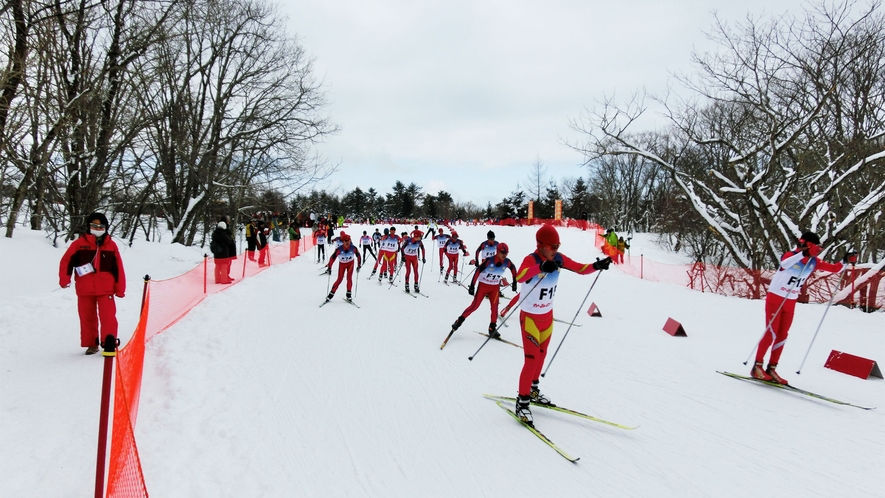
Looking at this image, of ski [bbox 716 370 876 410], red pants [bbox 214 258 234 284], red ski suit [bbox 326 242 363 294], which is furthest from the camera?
red pants [bbox 214 258 234 284]

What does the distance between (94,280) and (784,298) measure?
30.3ft

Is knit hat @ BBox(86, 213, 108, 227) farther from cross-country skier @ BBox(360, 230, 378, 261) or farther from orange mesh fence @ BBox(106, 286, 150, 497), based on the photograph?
cross-country skier @ BBox(360, 230, 378, 261)

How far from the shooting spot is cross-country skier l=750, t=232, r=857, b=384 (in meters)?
5.75

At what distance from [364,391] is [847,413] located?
225 inches

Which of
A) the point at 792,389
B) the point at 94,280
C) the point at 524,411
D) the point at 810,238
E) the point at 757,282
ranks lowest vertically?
the point at 792,389

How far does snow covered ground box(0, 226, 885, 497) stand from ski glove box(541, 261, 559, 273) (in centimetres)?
168

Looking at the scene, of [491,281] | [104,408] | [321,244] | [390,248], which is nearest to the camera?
[104,408]

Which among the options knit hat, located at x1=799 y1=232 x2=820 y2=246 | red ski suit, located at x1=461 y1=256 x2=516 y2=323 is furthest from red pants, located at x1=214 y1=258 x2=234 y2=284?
knit hat, located at x1=799 y1=232 x2=820 y2=246

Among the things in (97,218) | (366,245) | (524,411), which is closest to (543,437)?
(524,411)

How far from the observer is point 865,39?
12672mm

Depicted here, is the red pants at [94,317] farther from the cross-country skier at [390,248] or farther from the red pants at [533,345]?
the cross-country skier at [390,248]

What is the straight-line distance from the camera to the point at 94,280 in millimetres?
5613

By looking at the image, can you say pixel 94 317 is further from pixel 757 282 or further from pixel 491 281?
pixel 757 282

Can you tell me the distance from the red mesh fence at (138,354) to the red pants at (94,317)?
1.38 ft
